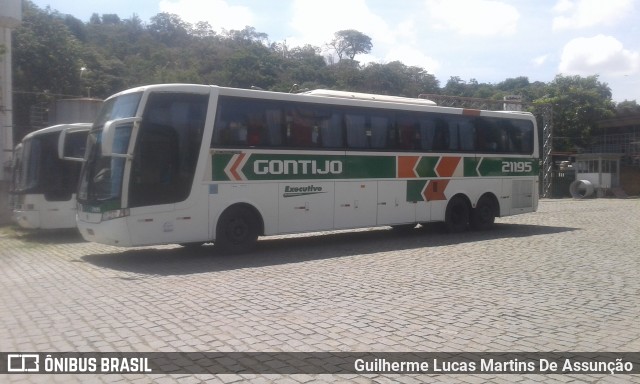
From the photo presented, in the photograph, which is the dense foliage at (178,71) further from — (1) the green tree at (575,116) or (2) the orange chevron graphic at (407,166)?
(2) the orange chevron graphic at (407,166)

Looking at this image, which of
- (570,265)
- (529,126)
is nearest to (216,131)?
(570,265)

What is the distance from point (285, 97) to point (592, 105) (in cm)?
4691

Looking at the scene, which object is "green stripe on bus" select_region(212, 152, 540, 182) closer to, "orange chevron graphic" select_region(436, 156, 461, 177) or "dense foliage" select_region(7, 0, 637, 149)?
"orange chevron graphic" select_region(436, 156, 461, 177)

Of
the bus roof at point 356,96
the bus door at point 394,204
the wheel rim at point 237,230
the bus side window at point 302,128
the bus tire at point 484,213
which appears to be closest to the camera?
the wheel rim at point 237,230

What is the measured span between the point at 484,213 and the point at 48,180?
39.7 ft

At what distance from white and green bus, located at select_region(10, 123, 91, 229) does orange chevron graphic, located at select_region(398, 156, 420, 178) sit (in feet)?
27.7

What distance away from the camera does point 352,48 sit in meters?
95.0

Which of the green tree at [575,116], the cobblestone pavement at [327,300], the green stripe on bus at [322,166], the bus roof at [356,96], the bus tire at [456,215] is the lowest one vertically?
the cobblestone pavement at [327,300]

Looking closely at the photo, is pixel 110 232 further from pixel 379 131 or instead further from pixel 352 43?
pixel 352 43

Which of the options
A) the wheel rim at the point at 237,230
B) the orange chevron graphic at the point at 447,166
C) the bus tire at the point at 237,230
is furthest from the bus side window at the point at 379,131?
the wheel rim at the point at 237,230

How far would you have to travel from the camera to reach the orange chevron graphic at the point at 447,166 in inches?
695

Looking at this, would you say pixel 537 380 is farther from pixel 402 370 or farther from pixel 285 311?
pixel 285 311

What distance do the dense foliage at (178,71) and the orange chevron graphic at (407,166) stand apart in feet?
12.4

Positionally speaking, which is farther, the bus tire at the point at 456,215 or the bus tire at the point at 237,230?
the bus tire at the point at 456,215
